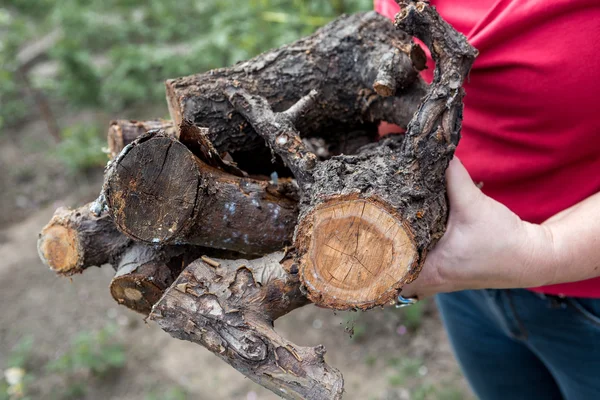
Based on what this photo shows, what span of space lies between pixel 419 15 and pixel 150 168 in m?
0.70

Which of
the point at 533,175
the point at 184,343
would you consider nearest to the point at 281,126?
the point at 533,175

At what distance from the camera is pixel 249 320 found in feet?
3.92

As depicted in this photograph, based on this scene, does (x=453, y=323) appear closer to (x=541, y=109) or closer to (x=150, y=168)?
(x=541, y=109)

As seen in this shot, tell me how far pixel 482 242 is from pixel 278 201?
520 millimetres

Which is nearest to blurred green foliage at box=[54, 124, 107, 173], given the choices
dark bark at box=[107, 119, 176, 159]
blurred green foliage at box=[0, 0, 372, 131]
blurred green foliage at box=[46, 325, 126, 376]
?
blurred green foliage at box=[0, 0, 372, 131]

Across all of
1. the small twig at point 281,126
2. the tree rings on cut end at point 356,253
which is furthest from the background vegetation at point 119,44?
the tree rings on cut end at point 356,253

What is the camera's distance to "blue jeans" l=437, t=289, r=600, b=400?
1.55 m

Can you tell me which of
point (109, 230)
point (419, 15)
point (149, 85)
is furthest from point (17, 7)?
point (419, 15)

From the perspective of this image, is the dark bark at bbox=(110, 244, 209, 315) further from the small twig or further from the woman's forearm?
the woman's forearm

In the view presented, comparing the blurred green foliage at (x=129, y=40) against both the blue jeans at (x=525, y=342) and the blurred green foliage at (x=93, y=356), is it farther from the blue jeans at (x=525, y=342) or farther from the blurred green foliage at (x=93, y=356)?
the blue jeans at (x=525, y=342)

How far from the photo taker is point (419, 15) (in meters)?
1.20

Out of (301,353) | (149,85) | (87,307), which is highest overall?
(301,353)

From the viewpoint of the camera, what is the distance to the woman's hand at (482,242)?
1.24 metres

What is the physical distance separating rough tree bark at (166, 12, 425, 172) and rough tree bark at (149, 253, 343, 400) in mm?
413
